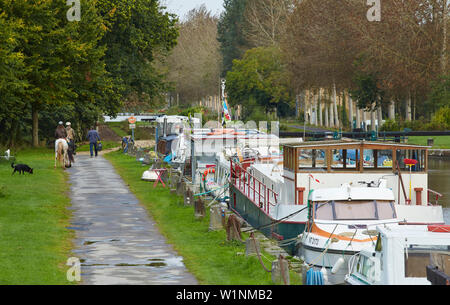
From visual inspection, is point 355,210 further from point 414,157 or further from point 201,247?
point 414,157

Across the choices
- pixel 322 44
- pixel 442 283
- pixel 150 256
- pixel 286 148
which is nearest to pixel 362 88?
pixel 322 44

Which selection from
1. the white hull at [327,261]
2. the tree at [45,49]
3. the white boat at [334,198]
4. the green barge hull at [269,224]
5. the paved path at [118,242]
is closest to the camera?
the paved path at [118,242]

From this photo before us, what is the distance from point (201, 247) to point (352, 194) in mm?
4640

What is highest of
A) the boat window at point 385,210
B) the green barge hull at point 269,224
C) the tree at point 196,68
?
the tree at point 196,68

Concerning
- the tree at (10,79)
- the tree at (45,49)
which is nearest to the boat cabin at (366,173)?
the tree at (10,79)

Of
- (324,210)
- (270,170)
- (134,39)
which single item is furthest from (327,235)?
(134,39)

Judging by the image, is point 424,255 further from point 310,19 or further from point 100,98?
point 310,19

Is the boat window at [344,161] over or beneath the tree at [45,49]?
beneath

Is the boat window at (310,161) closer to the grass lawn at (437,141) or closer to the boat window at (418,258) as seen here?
the boat window at (418,258)

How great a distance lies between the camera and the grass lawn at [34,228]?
17719 mm

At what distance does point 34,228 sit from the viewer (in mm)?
24219

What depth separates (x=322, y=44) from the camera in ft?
328

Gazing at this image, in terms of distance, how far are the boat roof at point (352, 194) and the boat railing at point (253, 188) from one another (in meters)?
4.57

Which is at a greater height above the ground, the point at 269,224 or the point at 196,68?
the point at 196,68
